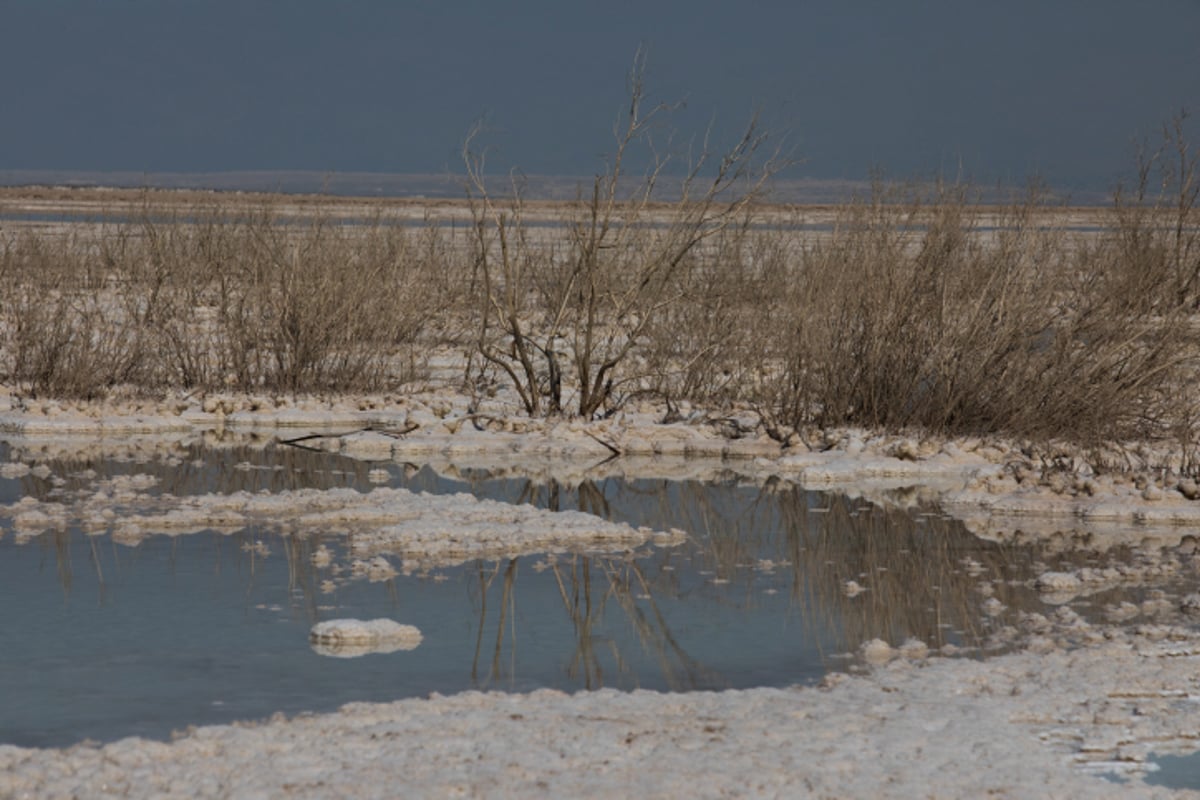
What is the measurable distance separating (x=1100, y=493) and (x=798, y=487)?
200 centimetres

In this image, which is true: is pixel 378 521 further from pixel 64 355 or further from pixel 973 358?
pixel 64 355

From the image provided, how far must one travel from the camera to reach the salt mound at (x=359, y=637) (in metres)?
6.54

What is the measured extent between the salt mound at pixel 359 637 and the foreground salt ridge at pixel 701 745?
88 cm

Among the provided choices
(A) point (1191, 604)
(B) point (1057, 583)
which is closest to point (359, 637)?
(B) point (1057, 583)

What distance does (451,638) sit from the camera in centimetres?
679

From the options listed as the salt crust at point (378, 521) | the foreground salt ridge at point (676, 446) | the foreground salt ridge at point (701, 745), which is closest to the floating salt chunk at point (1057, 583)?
the foreground salt ridge at point (676, 446)

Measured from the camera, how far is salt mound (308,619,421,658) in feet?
21.5

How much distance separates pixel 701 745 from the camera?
524 centimetres

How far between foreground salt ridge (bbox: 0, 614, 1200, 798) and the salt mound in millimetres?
878

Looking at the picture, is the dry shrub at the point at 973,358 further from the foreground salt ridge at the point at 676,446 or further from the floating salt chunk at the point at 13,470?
the floating salt chunk at the point at 13,470

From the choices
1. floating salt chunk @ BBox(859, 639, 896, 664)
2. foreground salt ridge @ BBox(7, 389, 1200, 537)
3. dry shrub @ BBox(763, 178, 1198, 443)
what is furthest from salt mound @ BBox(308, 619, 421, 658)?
dry shrub @ BBox(763, 178, 1198, 443)

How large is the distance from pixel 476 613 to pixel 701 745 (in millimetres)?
2190

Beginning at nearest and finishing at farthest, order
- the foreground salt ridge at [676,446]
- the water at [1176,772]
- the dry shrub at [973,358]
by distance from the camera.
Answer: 1. the water at [1176,772]
2. the foreground salt ridge at [676,446]
3. the dry shrub at [973,358]

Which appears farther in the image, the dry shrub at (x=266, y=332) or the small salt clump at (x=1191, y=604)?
the dry shrub at (x=266, y=332)
